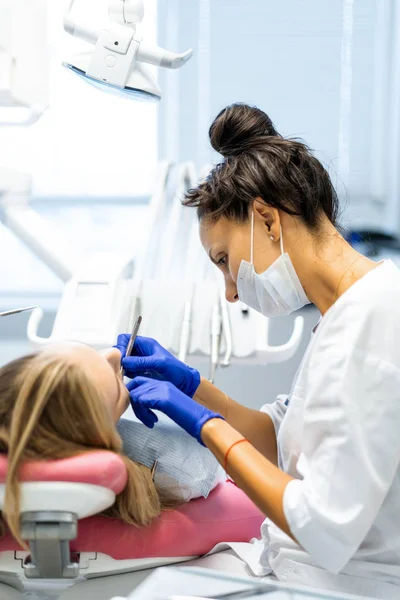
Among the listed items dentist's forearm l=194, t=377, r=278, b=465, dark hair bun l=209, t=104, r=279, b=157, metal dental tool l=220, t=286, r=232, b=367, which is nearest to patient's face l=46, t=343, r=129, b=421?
dentist's forearm l=194, t=377, r=278, b=465

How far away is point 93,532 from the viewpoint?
124 cm

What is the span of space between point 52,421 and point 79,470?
10 centimetres

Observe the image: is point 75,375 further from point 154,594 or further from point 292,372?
point 292,372

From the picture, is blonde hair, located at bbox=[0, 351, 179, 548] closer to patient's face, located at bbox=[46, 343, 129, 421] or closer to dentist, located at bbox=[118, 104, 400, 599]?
patient's face, located at bbox=[46, 343, 129, 421]

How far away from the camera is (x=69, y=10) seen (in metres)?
1.74

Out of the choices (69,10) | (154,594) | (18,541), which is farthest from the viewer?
(69,10)

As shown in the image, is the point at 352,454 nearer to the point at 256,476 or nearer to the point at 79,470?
the point at 256,476

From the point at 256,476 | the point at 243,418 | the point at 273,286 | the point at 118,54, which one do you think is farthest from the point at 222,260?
the point at 118,54

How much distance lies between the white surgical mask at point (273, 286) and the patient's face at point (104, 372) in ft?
0.97

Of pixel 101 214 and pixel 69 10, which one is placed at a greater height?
pixel 69 10

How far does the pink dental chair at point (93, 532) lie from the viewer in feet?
3.59

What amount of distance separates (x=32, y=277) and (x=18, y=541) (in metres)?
2.33

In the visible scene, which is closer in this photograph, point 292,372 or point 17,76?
point 17,76

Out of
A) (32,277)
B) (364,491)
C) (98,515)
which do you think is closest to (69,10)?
(98,515)
